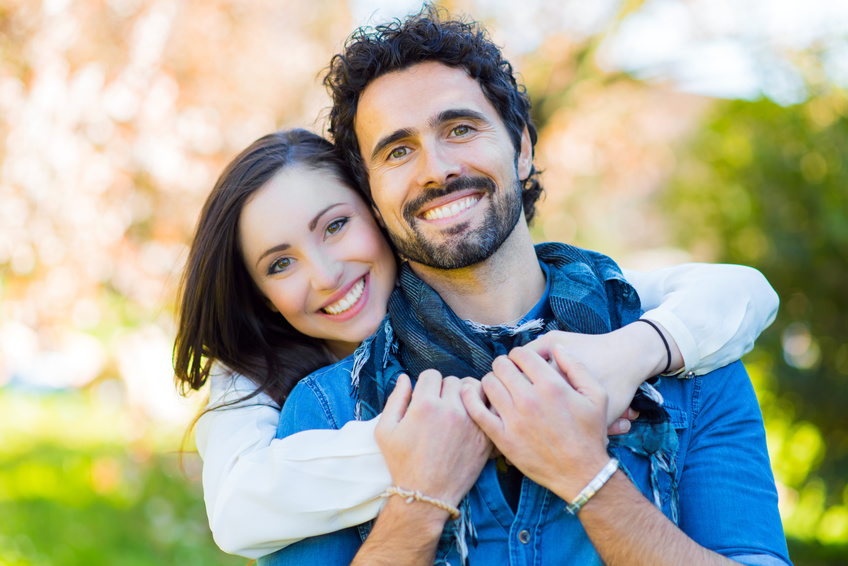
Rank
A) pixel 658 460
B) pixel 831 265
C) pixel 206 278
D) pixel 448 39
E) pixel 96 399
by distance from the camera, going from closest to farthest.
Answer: pixel 658 460, pixel 448 39, pixel 206 278, pixel 831 265, pixel 96 399

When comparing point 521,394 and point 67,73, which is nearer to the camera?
point 521,394

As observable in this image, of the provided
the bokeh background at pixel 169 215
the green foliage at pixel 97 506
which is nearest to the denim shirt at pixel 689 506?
the bokeh background at pixel 169 215

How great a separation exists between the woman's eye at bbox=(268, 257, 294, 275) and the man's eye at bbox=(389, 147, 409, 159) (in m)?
0.54

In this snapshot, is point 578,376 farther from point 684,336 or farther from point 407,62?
point 407,62

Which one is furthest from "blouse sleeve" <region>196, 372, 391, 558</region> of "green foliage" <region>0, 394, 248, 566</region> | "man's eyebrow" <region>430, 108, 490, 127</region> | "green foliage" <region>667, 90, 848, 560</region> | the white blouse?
"green foliage" <region>667, 90, 848, 560</region>

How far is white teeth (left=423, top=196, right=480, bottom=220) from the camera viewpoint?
216cm

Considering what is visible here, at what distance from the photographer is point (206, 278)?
255 cm

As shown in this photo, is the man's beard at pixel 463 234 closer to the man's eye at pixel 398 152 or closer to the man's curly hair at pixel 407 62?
the man's eye at pixel 398 152

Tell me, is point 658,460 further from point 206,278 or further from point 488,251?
point 206,278

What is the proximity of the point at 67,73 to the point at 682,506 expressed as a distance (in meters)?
4.50

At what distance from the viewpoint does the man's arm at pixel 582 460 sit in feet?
5.42

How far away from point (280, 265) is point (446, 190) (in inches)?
27.9

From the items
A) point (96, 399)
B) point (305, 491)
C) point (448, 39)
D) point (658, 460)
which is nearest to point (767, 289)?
point (658, 460)

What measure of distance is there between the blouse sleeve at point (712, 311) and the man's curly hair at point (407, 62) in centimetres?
78
